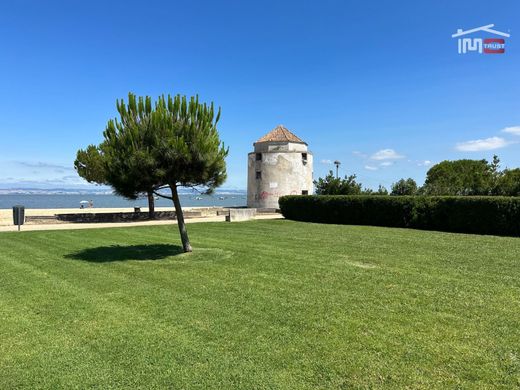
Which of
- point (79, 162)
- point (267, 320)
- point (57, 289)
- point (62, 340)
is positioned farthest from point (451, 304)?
point (79, 162)

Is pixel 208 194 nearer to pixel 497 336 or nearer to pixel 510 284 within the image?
pixel 510 284

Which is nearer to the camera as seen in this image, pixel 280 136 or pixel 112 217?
pixel 112 217

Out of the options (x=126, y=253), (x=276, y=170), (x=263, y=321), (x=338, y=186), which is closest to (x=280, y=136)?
(x=276, y=170)

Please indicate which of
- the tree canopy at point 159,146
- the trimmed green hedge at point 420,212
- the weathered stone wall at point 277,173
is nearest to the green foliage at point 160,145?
the tree canopy at point 159,146

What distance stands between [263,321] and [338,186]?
77.9ft

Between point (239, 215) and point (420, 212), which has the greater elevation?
point (420, 212)

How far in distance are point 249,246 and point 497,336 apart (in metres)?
8.37

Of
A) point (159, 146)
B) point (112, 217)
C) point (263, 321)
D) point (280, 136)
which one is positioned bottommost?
point (263, 321)

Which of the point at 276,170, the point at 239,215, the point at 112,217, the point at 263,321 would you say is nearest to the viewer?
the point at 263,321

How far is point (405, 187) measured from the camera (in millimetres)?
30016

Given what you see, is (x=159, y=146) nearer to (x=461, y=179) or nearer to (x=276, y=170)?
(x=276, y=170)

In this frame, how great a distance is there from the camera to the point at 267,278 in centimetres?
784

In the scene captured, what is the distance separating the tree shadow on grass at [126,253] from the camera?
420 inches

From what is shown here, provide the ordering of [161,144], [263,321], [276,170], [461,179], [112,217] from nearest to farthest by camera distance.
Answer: [263,321]
[161,144]
[112,217]
[276,170]
[461,179]
